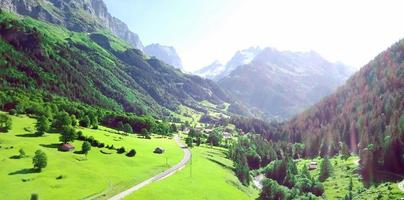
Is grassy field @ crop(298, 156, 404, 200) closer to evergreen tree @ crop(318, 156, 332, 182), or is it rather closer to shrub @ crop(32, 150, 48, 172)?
evergreen tree @ crop(318, 156, 332, 182)

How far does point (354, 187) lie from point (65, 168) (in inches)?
4169

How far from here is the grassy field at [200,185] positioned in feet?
375

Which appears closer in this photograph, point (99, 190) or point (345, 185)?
point (99, 190)

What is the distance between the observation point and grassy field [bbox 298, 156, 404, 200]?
137m

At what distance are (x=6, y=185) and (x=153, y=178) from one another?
4506cm

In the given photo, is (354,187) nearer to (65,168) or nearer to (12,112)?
(65,168)

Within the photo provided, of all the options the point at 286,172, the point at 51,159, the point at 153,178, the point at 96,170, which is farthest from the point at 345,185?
the point at 51,159

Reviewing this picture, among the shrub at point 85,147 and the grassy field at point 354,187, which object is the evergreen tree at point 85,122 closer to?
the shrub at point 85,147

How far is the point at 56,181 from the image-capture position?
107m

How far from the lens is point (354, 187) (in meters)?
157

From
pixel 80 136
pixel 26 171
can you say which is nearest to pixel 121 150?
pixel 80 136

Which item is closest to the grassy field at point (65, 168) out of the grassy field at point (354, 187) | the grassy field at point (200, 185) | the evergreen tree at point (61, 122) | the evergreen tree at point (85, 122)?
the grassy field at point (200, 185)

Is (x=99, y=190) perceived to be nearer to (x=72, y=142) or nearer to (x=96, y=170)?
(x=96, y=170)

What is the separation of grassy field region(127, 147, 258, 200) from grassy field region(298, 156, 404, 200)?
3055cm
